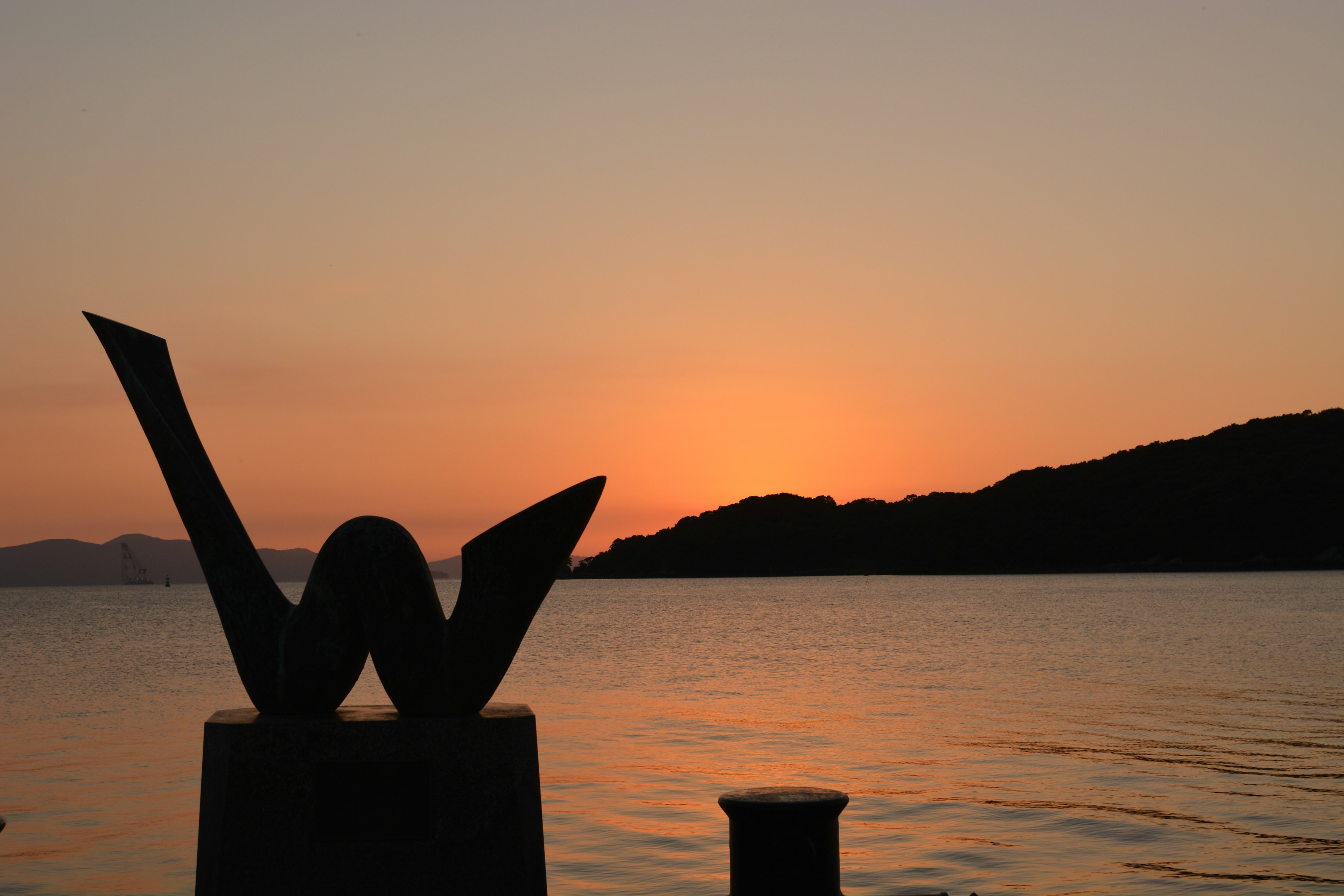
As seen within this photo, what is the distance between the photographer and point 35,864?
11.3 m

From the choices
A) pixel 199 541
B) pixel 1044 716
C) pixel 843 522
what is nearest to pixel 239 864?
pixel 199 541

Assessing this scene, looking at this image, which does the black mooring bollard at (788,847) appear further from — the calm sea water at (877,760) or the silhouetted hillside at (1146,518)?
the silhouetted hillside at (1146,518)

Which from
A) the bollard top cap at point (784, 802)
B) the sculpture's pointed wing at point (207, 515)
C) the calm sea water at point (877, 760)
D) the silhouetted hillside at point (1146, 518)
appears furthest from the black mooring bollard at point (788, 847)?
the silhouetted hillside at point (1146, 518)

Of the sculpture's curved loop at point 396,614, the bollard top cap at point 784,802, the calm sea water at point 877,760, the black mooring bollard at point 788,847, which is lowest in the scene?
the calm sea water at point 877,760

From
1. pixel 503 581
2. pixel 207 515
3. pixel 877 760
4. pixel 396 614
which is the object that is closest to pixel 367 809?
pixel 396 614

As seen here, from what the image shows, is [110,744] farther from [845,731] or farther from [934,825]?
[934,825]

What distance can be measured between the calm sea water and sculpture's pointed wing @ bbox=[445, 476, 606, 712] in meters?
3.77

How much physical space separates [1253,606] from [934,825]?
63439 millimetres

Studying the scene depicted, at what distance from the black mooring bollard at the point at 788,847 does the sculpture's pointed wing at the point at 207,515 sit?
10.1ft

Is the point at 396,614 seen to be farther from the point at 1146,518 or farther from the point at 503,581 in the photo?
the point at 1146,518

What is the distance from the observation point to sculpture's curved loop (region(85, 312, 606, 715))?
7211mm

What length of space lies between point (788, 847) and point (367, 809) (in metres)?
2.43

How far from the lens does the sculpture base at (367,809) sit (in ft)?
22.1

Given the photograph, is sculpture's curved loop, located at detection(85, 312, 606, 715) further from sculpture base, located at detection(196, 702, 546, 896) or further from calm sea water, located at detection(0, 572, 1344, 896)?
calm sea water, located at detection(0, 572, 1344, 896)
